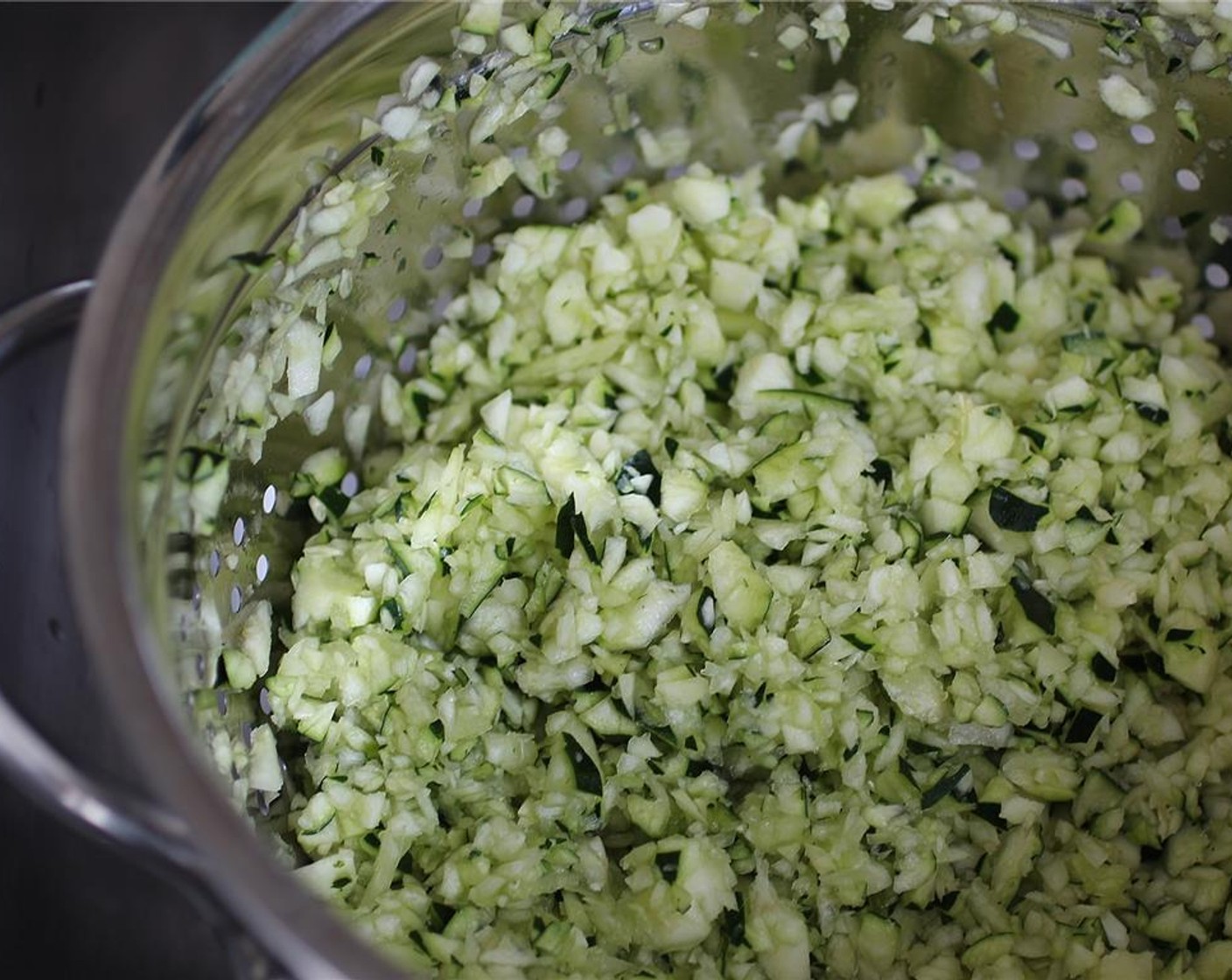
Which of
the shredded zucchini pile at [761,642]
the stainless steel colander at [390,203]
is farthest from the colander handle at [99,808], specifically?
the shredded zucchini pile at [761,642]

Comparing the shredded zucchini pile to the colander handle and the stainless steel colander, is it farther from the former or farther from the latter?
the colander handle

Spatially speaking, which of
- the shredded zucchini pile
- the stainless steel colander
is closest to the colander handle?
the stainless steel colander

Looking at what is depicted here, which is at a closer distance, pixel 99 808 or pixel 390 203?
pixel 99 808

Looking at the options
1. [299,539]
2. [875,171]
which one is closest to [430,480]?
[299,539]

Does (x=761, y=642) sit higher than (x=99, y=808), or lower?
lower

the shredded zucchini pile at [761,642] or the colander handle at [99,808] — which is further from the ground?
the colander handle at [99,808]

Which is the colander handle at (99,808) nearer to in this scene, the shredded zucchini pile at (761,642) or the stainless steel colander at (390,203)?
the stainless steel colander at (390,203)
